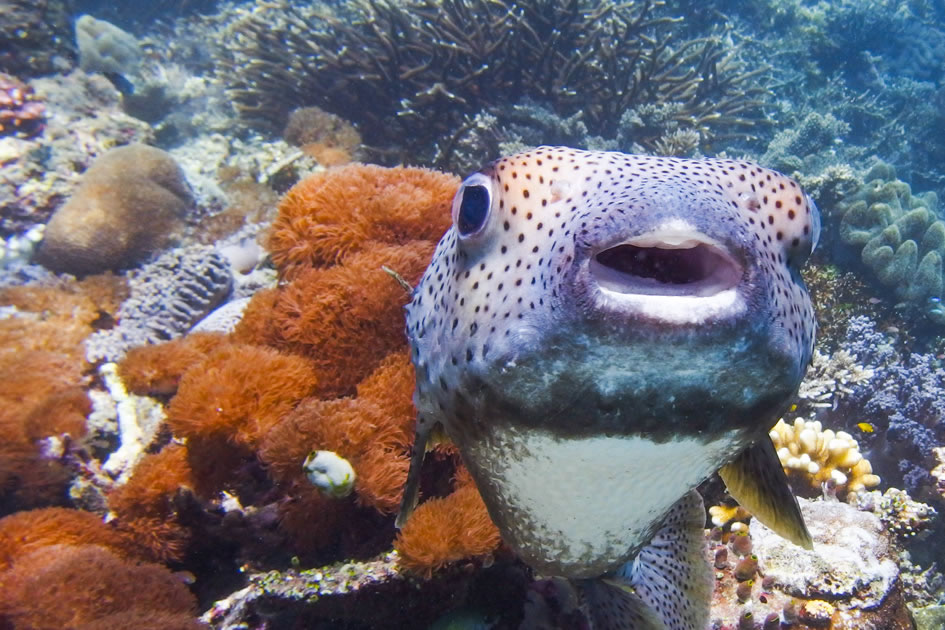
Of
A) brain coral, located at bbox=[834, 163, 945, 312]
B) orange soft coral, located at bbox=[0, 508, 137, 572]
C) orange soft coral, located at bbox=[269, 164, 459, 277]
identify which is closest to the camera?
orange soft coral, located at bbox=[0, 508, 137, 572]

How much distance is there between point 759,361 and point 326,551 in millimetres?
2747

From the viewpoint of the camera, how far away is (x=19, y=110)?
9445 millimetres

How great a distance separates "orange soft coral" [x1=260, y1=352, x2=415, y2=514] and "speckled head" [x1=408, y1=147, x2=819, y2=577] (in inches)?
46.4

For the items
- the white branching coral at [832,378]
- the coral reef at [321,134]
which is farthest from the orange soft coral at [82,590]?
the coral reef at [321,134]

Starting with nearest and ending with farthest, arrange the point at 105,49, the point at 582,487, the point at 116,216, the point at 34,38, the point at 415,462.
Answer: the point at 582,487
the point at 415,462
the point at 116,216
the point at 34,38
the point at 105,49

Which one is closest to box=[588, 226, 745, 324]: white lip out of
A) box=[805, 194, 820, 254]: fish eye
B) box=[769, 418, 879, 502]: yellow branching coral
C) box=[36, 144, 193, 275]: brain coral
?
box=[805, 194, 820, 254]: fish eye

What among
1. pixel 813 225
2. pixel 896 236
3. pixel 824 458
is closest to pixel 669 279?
pixel 813 225

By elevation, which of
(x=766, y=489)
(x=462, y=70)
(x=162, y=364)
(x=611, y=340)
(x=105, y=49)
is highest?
(x=611, y=340)

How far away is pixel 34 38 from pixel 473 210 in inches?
535

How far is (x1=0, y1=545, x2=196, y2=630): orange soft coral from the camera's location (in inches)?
109

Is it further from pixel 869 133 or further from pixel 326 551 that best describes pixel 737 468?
pixel 869 133

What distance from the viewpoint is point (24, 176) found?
8.56 m

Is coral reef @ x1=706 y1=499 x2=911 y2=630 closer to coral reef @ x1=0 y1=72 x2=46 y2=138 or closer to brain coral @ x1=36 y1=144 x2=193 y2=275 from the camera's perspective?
brain coral @ x1=36 y1=144 x2=193 y2=275

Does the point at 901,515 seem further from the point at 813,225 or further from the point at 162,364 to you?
the point at 162,364
